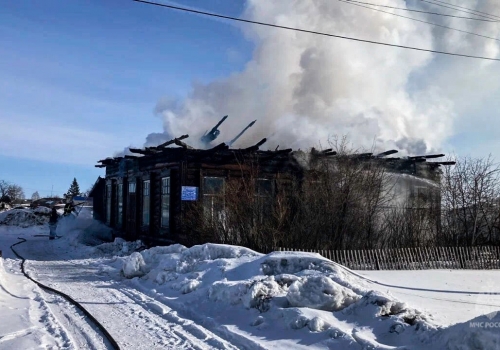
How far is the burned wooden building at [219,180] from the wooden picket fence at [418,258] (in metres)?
1.80

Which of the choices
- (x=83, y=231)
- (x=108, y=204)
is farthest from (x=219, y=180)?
(x=108, y=204)

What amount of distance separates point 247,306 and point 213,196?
10.4m

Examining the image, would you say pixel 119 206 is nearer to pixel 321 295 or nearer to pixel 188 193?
pixel 188 193

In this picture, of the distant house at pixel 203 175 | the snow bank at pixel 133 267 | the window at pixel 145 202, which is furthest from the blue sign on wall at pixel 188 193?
the snow bank at pixel 133 267

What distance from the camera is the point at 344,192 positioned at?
17.7 metres

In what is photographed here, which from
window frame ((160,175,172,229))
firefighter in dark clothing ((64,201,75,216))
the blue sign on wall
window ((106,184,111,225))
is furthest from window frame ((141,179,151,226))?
firefighter in dark clothing ((64,201,75,216))

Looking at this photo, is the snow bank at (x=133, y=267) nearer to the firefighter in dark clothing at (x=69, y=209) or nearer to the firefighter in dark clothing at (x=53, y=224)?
the firefighter in dark clothing at (x=53, y=224)

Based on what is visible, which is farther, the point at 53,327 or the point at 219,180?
the point at 219,180

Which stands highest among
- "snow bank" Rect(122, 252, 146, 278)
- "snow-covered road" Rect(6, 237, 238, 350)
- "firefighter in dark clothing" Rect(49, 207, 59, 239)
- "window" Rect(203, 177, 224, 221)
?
"window" Rect(203, 177, 224, 221)

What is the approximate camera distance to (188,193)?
789 inches

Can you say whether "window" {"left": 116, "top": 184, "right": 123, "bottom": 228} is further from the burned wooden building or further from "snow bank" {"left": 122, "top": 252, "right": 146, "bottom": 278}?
"snow bank" {"left": 122, "top": 252, "right": 146, "bottom": 278}

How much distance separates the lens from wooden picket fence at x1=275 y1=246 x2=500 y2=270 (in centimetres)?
1525

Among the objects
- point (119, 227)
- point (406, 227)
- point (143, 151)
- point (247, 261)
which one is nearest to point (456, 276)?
point (406, 227)

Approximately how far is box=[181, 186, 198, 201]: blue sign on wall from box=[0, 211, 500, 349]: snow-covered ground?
4.92 m
